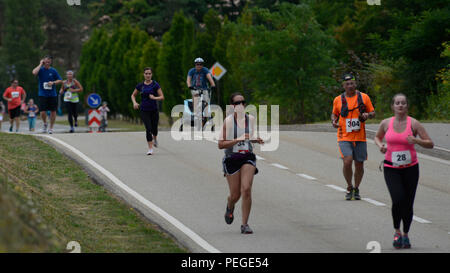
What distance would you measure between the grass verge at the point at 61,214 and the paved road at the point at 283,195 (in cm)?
45

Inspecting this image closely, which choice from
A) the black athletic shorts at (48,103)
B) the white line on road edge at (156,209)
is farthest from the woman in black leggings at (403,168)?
the black athletic shorts at (48,103)

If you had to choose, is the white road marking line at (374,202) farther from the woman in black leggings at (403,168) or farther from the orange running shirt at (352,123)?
→ the woman in black leggings at (403,168)

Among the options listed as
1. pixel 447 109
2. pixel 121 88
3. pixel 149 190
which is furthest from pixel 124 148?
pixel 121 88

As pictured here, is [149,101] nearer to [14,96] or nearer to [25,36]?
[14,96]

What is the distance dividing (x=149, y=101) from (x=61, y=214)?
270 inches

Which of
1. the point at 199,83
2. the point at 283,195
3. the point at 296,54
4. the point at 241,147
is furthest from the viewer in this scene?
the point at 296,54

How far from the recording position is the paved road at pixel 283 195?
34.9 feet

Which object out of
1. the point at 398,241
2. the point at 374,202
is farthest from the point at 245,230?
the point at 374,202

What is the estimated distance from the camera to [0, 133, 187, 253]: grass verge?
649 centimetres

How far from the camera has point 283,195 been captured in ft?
46.3

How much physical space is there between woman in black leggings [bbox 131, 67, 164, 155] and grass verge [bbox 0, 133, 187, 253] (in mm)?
1910

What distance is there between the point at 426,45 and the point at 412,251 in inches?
951

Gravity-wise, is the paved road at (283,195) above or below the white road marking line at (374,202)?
above

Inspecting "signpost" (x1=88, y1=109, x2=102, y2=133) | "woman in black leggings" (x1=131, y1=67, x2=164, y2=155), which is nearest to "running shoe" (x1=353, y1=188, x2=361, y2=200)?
"woman in black leggings" (x1=131, y1=67, x2=164, y2=155)
